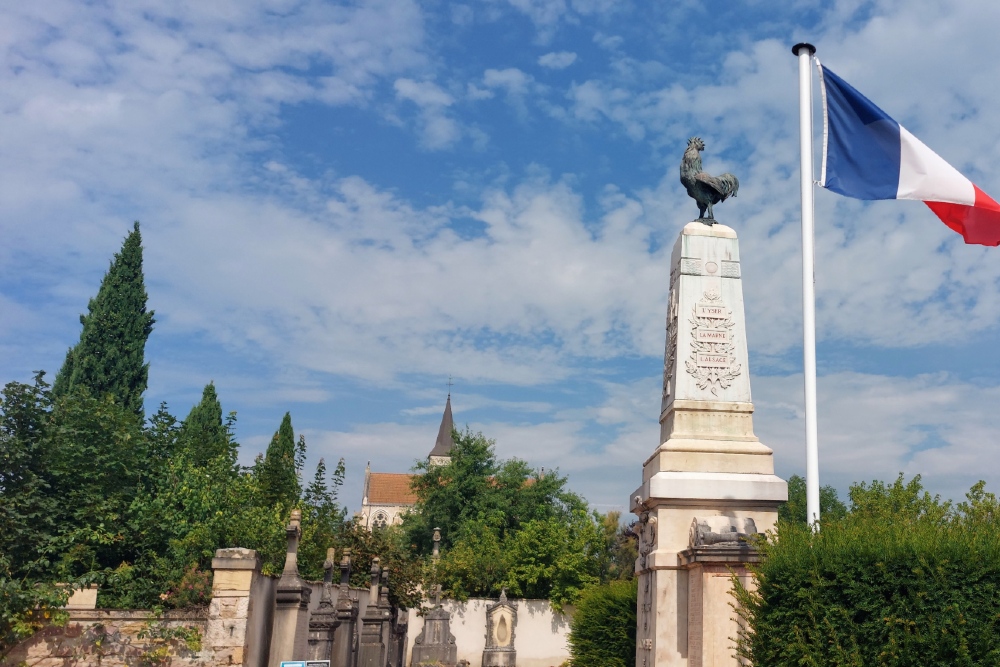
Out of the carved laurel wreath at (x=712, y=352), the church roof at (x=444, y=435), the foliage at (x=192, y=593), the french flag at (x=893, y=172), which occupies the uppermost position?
the church roof at (x=444, y=435)

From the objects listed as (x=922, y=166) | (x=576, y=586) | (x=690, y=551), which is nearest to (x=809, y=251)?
(x=922, y=166)

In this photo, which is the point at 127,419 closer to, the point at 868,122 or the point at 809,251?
the point at 809,251

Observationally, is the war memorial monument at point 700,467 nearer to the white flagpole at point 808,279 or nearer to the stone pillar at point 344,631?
the white flagpole at point 808,279

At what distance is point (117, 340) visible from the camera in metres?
27.8

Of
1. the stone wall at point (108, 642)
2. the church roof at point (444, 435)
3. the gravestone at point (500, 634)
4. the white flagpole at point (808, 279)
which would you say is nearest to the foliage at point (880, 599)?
the white flagpole at point (808, 279)

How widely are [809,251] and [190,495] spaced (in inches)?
413

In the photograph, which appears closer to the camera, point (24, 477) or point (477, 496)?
point (24, 477)

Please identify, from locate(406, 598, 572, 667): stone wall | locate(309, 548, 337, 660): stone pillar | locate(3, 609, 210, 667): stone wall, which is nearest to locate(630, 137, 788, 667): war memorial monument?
locate(309, 548, 337, 660): stone pillar

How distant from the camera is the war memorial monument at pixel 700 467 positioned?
382 inches

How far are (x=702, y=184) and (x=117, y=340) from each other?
72.0 feet

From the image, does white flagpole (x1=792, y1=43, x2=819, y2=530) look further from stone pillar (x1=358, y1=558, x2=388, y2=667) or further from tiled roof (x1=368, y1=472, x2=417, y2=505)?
tiled roof (x1=368, y1=472, x2=417, y2=505)

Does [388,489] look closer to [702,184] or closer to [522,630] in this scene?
[522,630]

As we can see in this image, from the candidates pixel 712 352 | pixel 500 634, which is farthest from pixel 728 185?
pixel 500 634

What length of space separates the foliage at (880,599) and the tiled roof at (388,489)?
3436 inches
